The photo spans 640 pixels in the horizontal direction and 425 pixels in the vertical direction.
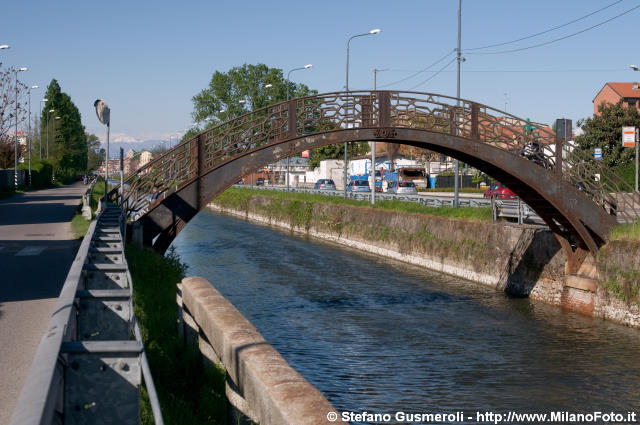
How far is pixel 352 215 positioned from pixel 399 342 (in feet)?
66.5

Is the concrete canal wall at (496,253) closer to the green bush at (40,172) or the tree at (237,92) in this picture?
the green bush at (40,172)

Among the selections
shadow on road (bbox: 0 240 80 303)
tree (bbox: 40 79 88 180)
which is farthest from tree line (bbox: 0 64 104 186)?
shadow on road (bbox: 0 240 80 303)

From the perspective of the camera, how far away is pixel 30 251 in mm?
16734

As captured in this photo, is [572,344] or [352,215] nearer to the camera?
[572,344]

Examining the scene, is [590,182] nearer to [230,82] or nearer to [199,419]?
[199,419]

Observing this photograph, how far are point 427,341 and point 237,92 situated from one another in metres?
90.8

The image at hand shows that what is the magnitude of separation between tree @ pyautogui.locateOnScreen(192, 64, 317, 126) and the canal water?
254 feet

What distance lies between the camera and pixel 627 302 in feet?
59.8

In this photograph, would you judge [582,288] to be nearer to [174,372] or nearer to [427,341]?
[427,341]

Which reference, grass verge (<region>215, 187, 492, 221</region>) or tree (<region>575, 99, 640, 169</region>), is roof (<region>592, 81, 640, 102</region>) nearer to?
tree (<region>575, 99, 640, 169</region>)

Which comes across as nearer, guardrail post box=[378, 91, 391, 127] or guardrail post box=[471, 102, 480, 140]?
guardrail post box=[378, 91, 391, 127]

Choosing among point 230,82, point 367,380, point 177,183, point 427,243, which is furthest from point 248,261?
point 230,82

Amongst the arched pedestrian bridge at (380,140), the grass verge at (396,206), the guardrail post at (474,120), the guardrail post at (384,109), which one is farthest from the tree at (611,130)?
the guardrail post at (384,109)

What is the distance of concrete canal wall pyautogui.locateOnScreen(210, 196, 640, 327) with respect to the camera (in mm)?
18672
